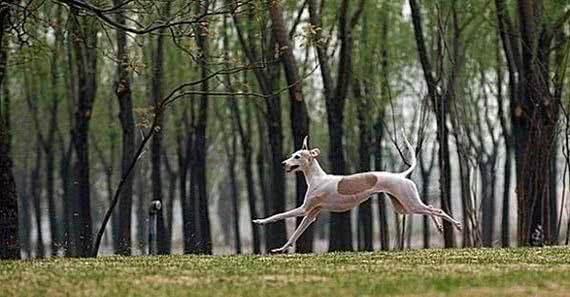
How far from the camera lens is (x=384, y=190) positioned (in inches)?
655

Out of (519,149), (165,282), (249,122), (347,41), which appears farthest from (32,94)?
(165,282)

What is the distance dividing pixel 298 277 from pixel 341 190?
5.51 m

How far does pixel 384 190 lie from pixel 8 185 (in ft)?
18.1

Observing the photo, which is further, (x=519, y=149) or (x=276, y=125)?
(x=276, y=125)

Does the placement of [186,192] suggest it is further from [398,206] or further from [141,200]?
[398,206]

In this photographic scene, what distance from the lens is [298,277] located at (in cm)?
1105

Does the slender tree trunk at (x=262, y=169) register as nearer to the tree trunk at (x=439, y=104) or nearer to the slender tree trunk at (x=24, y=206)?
the tree trunk at (x=439, y=104)

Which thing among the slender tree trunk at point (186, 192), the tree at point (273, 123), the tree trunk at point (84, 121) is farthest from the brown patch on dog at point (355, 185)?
the slender tree trunk at point (186, 192)

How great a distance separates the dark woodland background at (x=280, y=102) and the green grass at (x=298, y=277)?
371 cm

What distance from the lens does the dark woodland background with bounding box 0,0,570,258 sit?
20.5 m

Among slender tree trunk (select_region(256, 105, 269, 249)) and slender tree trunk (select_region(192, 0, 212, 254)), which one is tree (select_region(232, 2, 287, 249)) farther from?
slender tree trunk (select_region(256, 105, 269, 249))

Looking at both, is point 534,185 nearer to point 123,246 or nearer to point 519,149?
point 519,149

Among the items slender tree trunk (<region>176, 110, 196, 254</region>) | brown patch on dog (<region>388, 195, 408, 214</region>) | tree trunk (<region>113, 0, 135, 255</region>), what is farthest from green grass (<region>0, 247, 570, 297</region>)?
slender tree trunk (<region>176, 110, 196, 254</region>)

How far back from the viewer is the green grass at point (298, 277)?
9766mm
